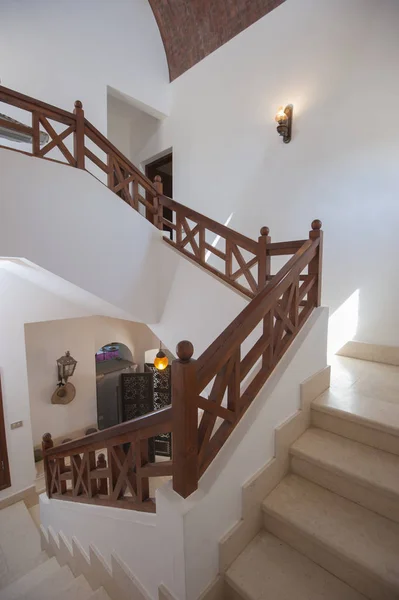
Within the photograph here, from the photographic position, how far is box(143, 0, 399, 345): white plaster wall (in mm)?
2609

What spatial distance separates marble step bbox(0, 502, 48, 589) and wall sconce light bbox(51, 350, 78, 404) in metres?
1.66

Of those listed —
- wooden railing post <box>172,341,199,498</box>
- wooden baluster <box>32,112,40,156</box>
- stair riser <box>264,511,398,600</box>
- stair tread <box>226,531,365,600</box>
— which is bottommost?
stair tread <box>226,531,365,600</box>

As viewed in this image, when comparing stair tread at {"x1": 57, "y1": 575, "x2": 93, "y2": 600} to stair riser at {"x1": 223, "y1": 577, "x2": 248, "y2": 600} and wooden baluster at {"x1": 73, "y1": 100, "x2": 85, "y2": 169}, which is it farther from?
wooden baluster at {"x1": 73, "y1": 100, "x2": 85, "y2": 169}

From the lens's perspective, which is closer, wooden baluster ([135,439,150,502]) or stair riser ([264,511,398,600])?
stair riser ([264,511,398,600])

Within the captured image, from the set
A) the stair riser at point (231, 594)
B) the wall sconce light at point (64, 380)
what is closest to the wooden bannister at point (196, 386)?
the stair riser at point (231, 594)

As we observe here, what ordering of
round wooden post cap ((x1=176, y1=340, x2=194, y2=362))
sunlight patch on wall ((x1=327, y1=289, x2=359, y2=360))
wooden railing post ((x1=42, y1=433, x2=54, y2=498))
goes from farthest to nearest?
sunlight patch on wall ((x1=327, y1=289, x2=359, y2=360)), wooden railing post ((x1=42, y1=433, x2=54, y2=498)), round wooden post cap ((x1=176, y1=340, x2=194, y2=362))

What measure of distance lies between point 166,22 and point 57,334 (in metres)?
5.56

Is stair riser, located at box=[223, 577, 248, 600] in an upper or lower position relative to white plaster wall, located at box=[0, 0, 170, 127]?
lower

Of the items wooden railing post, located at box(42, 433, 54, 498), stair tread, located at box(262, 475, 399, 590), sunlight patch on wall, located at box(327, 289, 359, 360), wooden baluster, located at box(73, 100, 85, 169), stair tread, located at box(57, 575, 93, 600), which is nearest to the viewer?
stair tread, located at box(262, 475, 399, 590)

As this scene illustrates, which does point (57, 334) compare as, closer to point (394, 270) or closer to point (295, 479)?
point (295, 479)

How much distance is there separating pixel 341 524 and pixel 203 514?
2.33 feet

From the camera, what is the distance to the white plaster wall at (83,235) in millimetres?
2119

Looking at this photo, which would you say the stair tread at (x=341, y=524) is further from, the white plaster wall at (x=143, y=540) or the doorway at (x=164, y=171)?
the doorway at (x=164, y=171)

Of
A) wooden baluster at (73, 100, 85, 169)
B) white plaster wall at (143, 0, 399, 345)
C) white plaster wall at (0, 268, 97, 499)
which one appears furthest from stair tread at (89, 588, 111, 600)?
wooden baluster at (73, 100, 85, 169)
